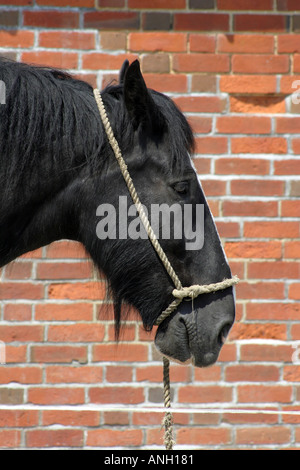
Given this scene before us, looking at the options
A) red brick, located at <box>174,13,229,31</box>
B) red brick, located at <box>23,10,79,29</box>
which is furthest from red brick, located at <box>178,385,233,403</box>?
red brick, located at <box>23,10,79,29</box>

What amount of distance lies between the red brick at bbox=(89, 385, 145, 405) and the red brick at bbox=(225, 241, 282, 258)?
932 millimetres

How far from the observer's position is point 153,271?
199 centimetres

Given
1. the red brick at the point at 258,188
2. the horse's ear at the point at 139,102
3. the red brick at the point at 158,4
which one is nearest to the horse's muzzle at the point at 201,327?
the horse's ear at the point at 139,102

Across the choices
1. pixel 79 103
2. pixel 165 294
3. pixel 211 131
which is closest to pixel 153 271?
pixel 165 294

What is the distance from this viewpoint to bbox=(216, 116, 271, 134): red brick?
3.13 meters

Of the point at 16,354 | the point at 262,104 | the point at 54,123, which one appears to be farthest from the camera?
the point at 262,104

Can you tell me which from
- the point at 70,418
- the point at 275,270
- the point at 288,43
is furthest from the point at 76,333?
the point at 288,43

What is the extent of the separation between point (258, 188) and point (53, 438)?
1.80 m

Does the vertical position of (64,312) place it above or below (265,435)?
above

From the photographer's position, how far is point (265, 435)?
314 cm

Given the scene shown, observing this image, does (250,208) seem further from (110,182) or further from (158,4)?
(110,182)

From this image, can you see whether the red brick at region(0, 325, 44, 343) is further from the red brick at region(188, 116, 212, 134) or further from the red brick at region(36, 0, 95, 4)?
the red brick at region(36, 0, 95, 4)
